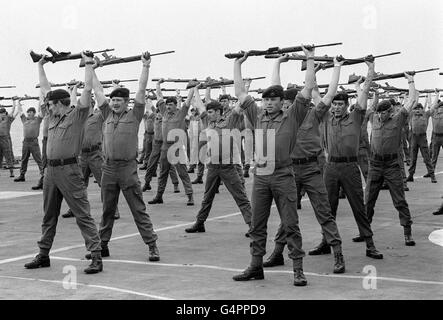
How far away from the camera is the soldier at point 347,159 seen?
9625 mm

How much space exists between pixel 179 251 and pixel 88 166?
4.18 m

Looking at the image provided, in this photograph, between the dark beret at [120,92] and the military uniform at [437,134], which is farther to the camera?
the military uniform at [437,134]

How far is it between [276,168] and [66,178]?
270cm

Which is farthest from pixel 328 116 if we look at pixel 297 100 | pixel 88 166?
pixel 88 166

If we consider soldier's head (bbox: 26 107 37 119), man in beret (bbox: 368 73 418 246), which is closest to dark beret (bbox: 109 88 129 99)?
man in beret (bbox: 368 73 418 246)

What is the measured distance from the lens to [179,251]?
10.3 meters

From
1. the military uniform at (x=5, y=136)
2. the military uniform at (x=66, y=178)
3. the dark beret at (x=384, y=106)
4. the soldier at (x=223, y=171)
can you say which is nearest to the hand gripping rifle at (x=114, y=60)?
the military uniform at (x=66, y=178)

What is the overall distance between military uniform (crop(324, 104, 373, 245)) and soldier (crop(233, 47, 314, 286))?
1.68 metres

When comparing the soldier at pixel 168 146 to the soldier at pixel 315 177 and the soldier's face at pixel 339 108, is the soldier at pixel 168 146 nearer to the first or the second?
the soldier's face at pixel 339 108

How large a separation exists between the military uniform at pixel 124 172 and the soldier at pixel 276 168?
6.08ft

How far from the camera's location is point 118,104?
9734 mm

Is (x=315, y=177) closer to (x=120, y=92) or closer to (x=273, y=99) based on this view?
(x=273, y=99)

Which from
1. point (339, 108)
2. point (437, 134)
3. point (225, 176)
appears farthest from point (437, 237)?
point (437, 134)

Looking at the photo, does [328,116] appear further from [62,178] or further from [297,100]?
[62,178]
